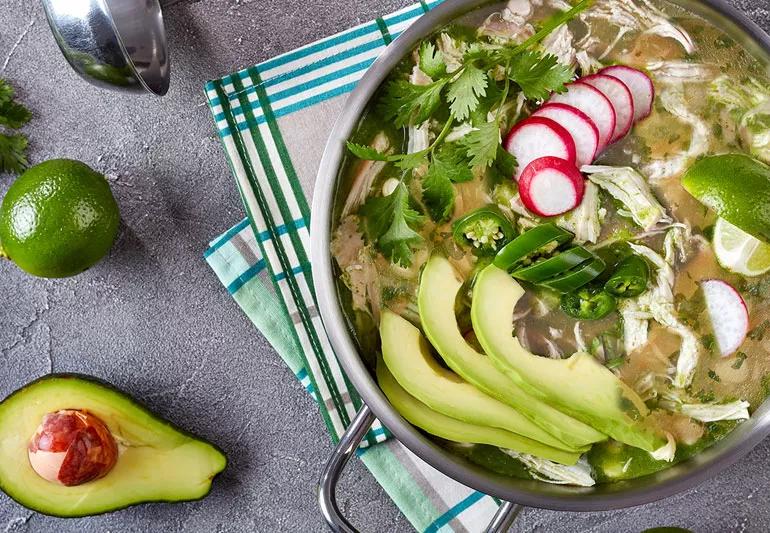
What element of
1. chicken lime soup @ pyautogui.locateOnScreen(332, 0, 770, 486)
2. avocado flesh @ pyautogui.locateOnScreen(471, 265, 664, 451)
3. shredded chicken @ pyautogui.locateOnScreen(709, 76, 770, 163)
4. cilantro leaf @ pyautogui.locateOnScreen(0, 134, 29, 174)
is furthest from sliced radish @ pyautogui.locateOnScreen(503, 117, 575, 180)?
cilantro leaf @ pyautogui.locateOnScreen(0, 134, 29, 174)

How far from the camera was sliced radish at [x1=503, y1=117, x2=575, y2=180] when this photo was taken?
1342 mm

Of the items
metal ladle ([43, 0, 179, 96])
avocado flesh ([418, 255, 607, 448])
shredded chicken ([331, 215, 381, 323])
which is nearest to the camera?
avocado flesh ([418, 255, 607, 448])

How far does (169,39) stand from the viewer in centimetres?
168

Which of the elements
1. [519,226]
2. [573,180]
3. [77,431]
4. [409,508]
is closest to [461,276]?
[519,226]

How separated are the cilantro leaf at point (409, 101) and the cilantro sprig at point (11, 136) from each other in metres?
0.88

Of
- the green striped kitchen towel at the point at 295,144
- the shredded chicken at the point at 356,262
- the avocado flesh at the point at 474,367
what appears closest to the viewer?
the avocado flesh at the point at 474,367

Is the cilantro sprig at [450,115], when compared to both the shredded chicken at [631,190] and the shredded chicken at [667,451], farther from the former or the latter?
the shredded chicken at [667,451]

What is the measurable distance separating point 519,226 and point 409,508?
2.31 ft

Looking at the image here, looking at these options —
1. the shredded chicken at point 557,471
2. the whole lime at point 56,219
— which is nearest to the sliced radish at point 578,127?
the shredded chicken at point 557,471

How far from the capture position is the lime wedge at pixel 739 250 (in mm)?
1375

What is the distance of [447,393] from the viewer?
1297mm

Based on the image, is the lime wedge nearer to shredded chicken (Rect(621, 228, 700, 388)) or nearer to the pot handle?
shredded chicken (Rect(621, 228, 700, 388))

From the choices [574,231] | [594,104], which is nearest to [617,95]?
[594,104]

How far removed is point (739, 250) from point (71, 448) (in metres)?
1.36
